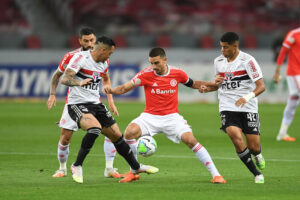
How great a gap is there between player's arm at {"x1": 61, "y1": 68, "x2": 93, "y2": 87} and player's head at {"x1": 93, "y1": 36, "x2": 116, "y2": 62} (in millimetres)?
405

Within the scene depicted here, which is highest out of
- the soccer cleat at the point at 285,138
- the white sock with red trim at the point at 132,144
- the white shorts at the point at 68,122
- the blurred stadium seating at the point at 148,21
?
the blurred stadium seating at the point at 148,21

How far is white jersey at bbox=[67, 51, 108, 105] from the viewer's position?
8.38 meters

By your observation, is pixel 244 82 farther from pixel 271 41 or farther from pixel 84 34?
pixel 271 41

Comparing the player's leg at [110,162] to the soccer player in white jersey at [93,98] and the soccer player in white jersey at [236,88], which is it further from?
the soccer player in white jersey at [236,88]

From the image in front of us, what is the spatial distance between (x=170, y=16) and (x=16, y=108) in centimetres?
1189

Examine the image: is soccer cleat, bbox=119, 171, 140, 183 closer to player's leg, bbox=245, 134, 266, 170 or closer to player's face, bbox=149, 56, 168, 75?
player's face, bbox=149, 56, 168, 75

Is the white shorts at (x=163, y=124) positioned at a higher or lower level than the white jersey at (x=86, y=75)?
lower

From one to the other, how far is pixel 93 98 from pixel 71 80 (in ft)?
1.72

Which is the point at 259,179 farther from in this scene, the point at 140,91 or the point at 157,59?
the point at 140,91

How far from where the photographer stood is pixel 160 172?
9195mm

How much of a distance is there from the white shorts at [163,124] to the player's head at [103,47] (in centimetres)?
99

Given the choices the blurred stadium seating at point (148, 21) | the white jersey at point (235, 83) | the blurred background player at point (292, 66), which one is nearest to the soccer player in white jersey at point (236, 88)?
the white jersey at point (235, 83)

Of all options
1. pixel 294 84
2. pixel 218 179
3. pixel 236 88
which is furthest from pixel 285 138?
pixel 218 179

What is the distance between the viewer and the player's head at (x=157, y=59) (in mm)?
8297
